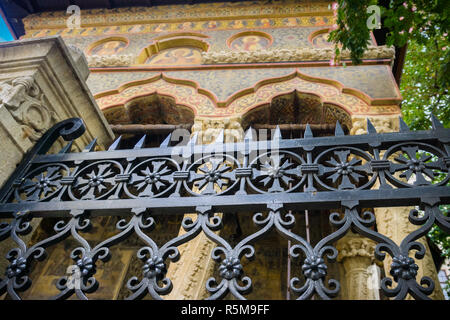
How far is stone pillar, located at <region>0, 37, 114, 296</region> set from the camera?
214cm

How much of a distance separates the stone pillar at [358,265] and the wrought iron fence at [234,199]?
247cm

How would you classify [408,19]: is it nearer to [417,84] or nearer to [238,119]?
[238,119]

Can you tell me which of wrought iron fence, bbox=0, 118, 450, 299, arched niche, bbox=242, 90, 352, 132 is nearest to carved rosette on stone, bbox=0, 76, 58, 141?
wrought iron fence, bbox=0, 118, 450, 299

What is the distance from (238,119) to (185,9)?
12.1 feet

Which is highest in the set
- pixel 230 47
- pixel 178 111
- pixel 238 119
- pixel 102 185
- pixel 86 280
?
pixel 230 47

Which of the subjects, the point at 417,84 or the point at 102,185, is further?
the point at 417,84

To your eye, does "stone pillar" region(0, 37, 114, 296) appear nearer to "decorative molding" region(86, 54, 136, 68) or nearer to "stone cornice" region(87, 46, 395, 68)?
"stone cornice" region(87, 46, 395, 68)

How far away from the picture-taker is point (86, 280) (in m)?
1.67

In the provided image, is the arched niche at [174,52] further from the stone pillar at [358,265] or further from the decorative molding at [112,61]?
the stone pillar at [358,265]

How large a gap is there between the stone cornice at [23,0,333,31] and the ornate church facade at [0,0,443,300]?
0.9 inches

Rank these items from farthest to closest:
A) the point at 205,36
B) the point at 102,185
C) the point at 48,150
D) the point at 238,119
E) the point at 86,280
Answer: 1. the point at 205,36
2. the point at 238,119
3. the point at 48,150
4. the point at 102,185
5. the point at 86,280
